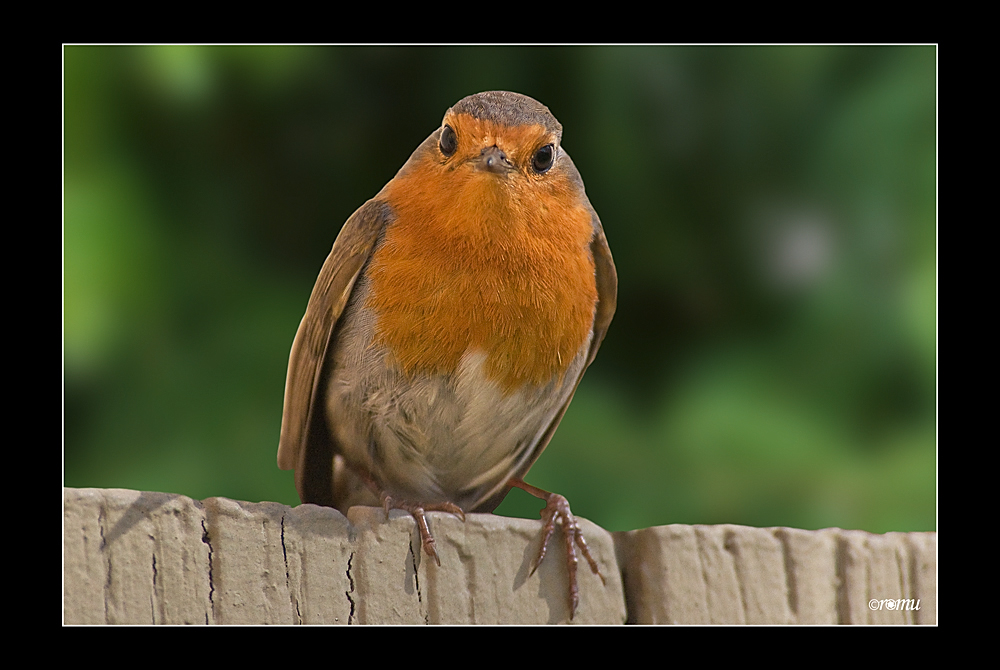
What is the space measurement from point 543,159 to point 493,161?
0.19m

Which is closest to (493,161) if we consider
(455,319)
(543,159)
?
(543,159)

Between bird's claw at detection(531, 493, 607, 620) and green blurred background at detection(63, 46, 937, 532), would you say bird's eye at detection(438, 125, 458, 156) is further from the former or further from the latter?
bird's claw at detection(531, 493, 607, 620)

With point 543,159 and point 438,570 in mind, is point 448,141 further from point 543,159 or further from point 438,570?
point 438,570

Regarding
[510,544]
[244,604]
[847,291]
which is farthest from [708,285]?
[244,604]

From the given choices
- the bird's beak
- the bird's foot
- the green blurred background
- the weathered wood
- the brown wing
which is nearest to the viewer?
the weathered wood

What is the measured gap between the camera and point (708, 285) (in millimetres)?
3646

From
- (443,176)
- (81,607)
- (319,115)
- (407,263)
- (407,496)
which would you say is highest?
(319,115)

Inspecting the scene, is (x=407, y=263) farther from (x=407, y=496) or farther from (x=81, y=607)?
(x=81, y=607)

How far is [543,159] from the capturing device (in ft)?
8.50

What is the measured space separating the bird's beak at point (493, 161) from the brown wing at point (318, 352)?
1.26ft

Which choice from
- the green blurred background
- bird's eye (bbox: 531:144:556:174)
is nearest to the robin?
bird's eye (bbox: 531:144:556:174)

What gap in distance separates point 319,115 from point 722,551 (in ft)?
6.76

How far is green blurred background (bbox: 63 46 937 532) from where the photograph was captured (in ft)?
10.6

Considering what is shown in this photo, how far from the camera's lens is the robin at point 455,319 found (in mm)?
2551
